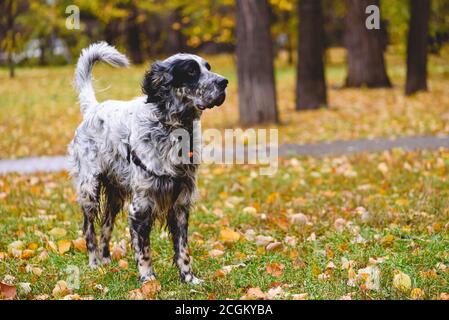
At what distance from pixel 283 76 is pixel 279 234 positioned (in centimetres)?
2407

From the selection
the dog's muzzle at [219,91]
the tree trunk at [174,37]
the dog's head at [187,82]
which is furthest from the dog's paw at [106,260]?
the tree trunk at [174,37]

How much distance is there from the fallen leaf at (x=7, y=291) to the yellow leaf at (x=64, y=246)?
49.3 inches

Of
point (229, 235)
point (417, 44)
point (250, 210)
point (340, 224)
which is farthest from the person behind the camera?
point (417, 44)

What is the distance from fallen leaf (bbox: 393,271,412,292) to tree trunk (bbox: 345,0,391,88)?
16.5 m

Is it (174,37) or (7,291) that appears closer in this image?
(7,291)

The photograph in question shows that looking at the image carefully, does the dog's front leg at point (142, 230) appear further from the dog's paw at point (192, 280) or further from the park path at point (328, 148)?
the park path at point (328, 148)

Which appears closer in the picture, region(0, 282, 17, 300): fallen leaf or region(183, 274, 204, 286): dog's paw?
region(0, 282, 17, 300): fallen leaf

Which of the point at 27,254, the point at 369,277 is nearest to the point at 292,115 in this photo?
the point at 27,254

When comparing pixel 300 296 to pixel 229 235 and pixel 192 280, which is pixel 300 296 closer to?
pixel 192 280

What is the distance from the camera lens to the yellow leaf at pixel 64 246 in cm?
582

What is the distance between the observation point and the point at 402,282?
14.4 ft

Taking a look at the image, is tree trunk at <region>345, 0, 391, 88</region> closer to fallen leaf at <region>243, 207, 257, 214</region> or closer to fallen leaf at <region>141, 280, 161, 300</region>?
fallen leaf at <region>243, 207, 257, 214</region>

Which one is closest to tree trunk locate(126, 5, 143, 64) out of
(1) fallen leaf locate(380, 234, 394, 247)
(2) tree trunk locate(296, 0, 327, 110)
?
(2) tree trunk locate(296, 0, 327, 110)

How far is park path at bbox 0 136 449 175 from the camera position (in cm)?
1021
